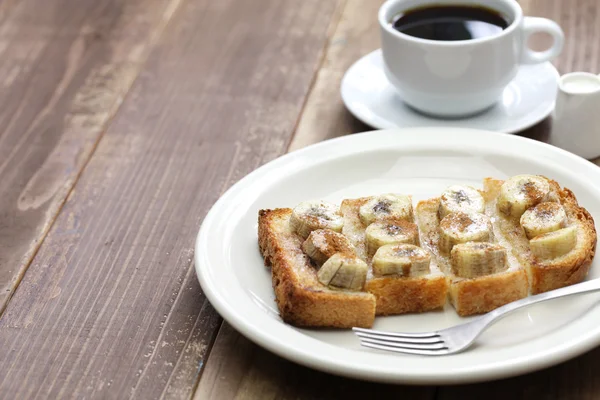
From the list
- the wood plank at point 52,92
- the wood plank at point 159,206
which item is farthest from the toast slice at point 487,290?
the wood plank at point 52,92

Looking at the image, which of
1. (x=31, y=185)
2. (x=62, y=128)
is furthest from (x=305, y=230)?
(x=62, y=128)

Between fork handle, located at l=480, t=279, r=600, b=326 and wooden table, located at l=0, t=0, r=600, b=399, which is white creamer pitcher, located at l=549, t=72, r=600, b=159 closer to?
wooden table, located at l=0, t=0, r=600, b=399

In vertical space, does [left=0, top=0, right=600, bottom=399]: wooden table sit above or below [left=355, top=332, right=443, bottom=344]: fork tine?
below

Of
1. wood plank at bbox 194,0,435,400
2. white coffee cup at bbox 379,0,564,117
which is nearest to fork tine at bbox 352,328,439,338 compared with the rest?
wood plank at bbox 194,0,435,400

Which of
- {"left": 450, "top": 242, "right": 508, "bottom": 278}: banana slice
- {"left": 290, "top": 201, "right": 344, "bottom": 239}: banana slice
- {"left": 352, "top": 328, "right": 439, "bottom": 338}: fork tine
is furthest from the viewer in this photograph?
{"left": 290, "top": 201, "right": 344, "bottom": 239}: banana slice

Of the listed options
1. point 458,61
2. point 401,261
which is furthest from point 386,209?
point 458,61

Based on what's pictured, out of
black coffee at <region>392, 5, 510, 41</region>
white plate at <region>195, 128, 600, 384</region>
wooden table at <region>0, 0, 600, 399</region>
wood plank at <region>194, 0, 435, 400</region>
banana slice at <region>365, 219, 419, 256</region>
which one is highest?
black coffee at <region>392, 5, 510, 41</region>

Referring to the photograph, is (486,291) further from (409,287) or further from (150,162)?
(150,162)

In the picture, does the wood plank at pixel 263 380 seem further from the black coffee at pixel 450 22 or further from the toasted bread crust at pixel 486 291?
the black coffee at pixel 450 22
